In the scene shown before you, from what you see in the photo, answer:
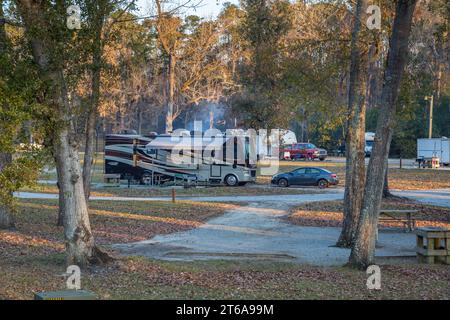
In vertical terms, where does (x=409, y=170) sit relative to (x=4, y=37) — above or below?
below

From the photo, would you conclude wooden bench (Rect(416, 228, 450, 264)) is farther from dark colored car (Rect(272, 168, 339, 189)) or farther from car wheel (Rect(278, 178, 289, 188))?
car wheel (Rect(278, 178, 289, 188))

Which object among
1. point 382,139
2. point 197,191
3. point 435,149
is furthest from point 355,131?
point 435,149

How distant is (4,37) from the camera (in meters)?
13.3

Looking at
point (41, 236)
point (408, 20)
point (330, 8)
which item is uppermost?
point (330, 8)

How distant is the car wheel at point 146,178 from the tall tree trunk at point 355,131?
22.8 metres

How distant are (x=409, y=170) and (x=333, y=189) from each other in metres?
13.4

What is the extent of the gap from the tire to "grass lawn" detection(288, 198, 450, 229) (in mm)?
9362

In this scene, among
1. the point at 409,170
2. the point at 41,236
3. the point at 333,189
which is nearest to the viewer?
the point at 41,236

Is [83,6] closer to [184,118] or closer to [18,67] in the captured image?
[18,67]

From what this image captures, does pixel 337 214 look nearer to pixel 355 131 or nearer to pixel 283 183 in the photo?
pixel 355 131

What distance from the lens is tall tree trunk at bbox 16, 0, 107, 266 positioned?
500 inches

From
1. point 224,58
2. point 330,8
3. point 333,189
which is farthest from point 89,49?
point 224,58

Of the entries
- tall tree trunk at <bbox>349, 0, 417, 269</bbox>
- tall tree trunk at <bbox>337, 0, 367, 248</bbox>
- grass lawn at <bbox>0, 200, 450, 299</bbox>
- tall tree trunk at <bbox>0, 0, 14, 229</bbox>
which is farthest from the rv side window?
tall tree trunk at <bbox>349, 0, 417, 269</bbox>
